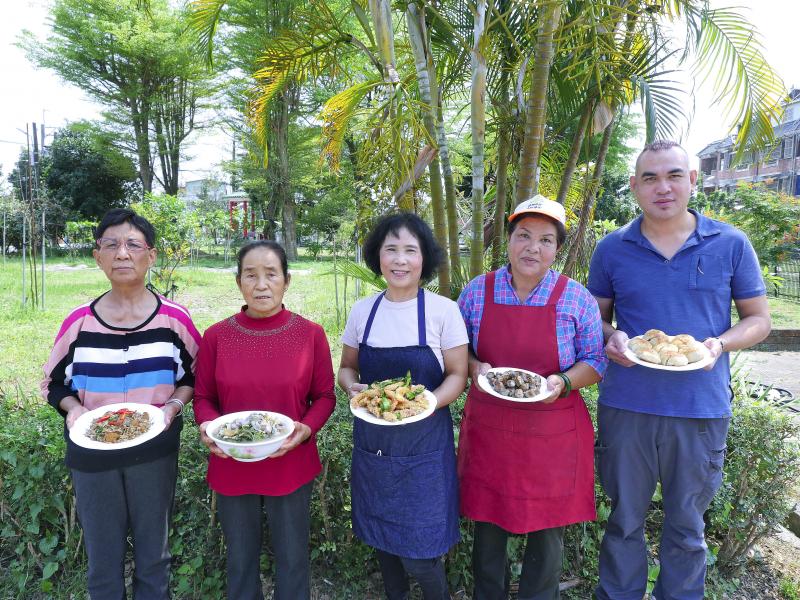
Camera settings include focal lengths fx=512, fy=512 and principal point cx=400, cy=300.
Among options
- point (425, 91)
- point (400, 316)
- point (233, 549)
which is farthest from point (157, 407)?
point (425, 91)

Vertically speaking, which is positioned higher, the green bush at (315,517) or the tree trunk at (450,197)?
the tree trunk at (450,197)

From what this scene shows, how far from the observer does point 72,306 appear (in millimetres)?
10203

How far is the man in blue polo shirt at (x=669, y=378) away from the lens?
6.91 ft

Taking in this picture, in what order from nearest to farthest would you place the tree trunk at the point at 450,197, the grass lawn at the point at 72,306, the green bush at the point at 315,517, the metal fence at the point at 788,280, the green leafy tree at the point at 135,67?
the green bush at the point at 315,517 < the tree trunk at the point at 450,197 < the grass lawn at the point at 72,306 < the metal fence at the point at 788,280 < the green leafy tree at the point at 135,67

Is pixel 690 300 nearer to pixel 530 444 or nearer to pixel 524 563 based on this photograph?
pixel 530 444

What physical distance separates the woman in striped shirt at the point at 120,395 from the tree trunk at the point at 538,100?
2.18 m

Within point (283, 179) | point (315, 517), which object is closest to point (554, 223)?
point (315, 517)

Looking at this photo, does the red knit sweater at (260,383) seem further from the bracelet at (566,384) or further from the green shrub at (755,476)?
the green shrub at (755,476)

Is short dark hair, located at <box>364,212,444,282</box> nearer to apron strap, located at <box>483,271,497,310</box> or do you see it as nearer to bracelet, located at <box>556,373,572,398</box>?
apron strap, located at <box>483,271,497,310</box>

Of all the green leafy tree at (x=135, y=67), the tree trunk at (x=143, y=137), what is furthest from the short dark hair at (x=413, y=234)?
the tree trunk at (x=143, y=137)

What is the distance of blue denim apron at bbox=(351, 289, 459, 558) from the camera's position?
81.1 inches

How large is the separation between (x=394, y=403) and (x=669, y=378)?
46.2 inches

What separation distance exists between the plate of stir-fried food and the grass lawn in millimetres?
2749

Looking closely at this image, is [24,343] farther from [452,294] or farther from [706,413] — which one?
[706,413]
